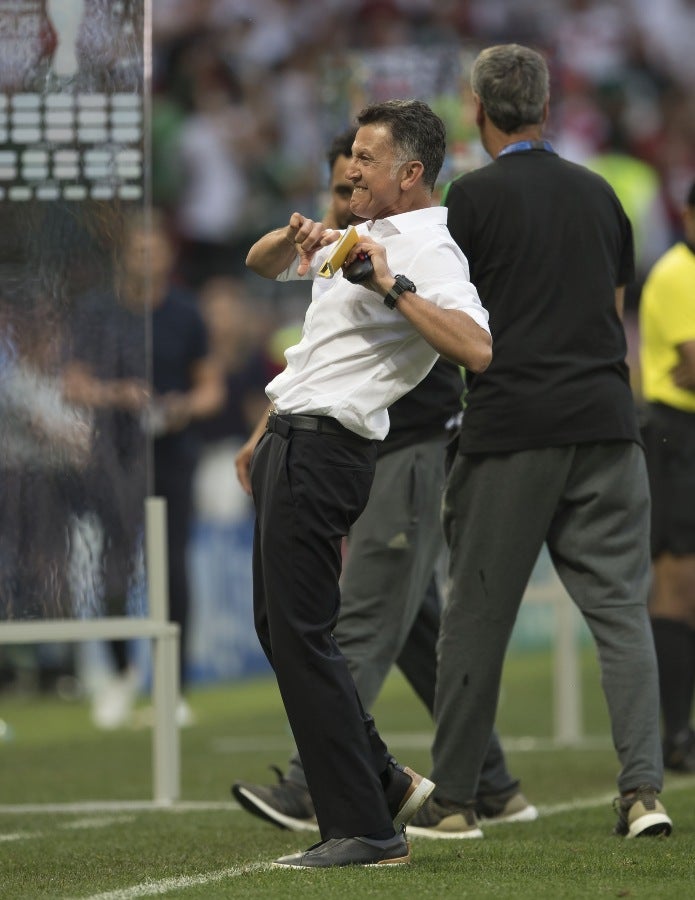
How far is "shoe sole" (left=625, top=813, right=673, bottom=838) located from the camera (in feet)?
15.4

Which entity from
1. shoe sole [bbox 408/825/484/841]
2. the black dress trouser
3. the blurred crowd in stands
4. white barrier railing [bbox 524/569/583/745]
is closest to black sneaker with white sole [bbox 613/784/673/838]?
shoe sole [bbox 408/825/484/841]

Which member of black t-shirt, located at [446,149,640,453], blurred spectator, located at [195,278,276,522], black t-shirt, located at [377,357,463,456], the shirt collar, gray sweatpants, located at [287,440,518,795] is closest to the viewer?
the shirt collar

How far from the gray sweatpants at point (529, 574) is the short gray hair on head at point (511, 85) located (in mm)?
924

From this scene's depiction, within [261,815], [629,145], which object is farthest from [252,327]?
[261,815]

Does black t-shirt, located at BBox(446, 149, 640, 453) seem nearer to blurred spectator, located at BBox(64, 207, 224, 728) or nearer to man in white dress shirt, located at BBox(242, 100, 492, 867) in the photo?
man in white dress shirt, located at BBox(242, 100, 492, 867)

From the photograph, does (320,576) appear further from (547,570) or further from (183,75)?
(183,75)

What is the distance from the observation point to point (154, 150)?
14.2 m

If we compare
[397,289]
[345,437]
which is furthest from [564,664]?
[397,289]

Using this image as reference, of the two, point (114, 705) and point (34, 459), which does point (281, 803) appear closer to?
point (34, 459)

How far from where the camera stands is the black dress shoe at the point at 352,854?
4.02 metres

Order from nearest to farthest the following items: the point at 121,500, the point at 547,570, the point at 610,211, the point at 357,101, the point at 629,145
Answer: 1. the point at 610,211
2. the point at 121,500
3. the point at 357,101
4. the point at 547,570
5. the point at 629,145

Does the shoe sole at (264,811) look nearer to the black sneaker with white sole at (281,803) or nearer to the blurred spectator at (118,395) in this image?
the black sneaker with white sole at (281,803)

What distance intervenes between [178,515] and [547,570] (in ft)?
9.51

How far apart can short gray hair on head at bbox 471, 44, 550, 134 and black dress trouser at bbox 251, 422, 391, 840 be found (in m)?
1.34
